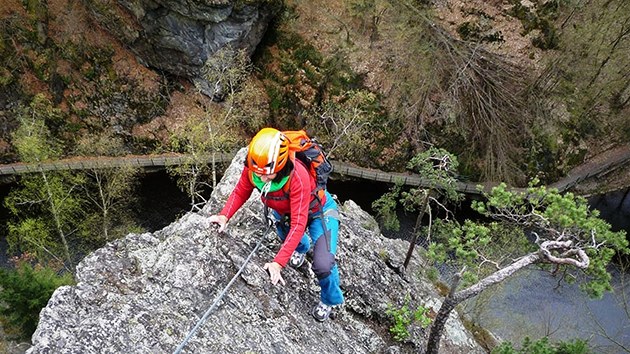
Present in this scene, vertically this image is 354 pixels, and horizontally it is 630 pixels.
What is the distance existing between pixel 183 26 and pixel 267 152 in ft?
72.1

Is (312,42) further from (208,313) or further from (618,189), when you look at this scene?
(208,313)

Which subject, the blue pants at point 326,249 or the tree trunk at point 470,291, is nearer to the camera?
the blue pants at point 326,249

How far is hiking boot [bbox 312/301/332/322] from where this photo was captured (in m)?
6.63

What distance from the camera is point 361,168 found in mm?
26125

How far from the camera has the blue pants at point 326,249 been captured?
616cm

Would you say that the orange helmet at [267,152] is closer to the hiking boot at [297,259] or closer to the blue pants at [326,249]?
the blue pants at [326,249]

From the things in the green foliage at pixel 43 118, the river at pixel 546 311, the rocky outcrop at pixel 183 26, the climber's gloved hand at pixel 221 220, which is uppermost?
the climber's gloved hand at pixel 221 220

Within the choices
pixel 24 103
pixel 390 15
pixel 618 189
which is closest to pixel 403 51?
pixel 390 15

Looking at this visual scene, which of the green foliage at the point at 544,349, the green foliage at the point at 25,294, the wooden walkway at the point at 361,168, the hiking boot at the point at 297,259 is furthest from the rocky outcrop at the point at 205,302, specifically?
the wooden walkway at the point at 361,168

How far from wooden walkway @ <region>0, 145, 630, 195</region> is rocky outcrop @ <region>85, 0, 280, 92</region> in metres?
5.21

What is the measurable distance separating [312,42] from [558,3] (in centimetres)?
1342

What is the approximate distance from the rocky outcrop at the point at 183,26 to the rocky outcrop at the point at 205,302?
61.6 feet

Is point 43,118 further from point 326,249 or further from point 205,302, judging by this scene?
point 326,249

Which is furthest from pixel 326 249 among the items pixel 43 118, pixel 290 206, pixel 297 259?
pixel 43 118
